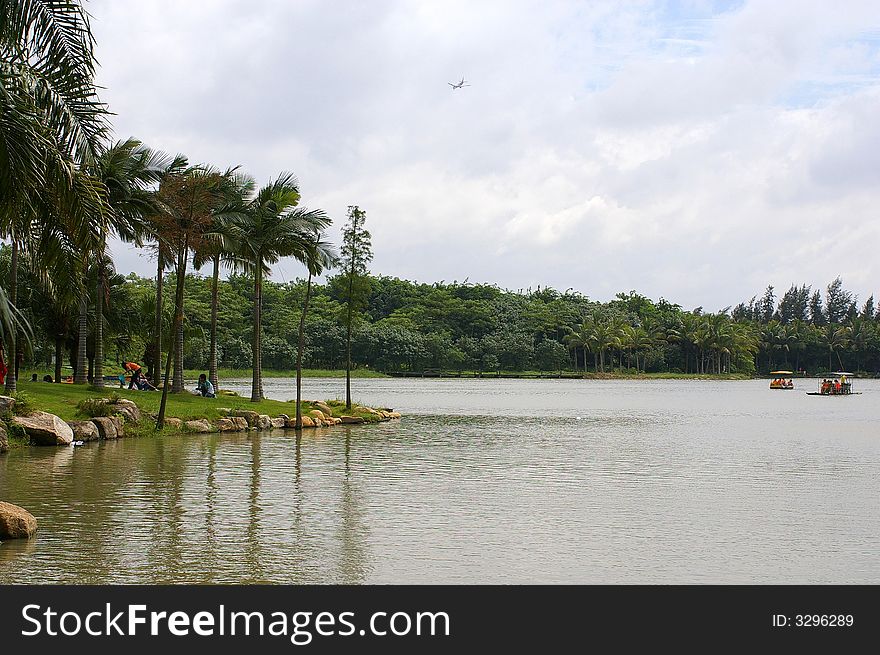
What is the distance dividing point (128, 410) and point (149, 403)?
16.1 ft

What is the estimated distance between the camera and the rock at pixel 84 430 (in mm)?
27578

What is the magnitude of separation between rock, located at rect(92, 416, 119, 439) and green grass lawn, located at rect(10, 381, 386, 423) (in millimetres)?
967

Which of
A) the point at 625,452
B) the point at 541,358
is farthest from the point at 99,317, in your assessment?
the point at 541,358

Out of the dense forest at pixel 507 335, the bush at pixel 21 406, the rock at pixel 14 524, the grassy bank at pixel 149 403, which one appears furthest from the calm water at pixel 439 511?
the dense forest at pixel 507 335

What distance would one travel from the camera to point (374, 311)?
154000mm

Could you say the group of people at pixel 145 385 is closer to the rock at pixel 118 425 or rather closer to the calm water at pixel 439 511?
the calm water at pixel 439 511

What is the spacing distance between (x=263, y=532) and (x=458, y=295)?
146m

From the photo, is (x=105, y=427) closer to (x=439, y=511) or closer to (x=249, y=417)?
(x=249, y=417)

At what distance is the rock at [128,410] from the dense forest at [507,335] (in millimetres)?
60287

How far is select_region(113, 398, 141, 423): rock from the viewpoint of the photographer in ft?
101

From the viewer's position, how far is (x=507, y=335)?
14038 centimetres

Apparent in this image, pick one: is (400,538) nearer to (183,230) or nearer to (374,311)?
(183,230)

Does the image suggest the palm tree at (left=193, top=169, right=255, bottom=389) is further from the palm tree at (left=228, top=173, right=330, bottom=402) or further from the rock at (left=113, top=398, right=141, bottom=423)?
the rock at (left=113, top=398, right=141, bottom=423)

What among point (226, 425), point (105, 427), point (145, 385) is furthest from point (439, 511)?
point (145, 385)
